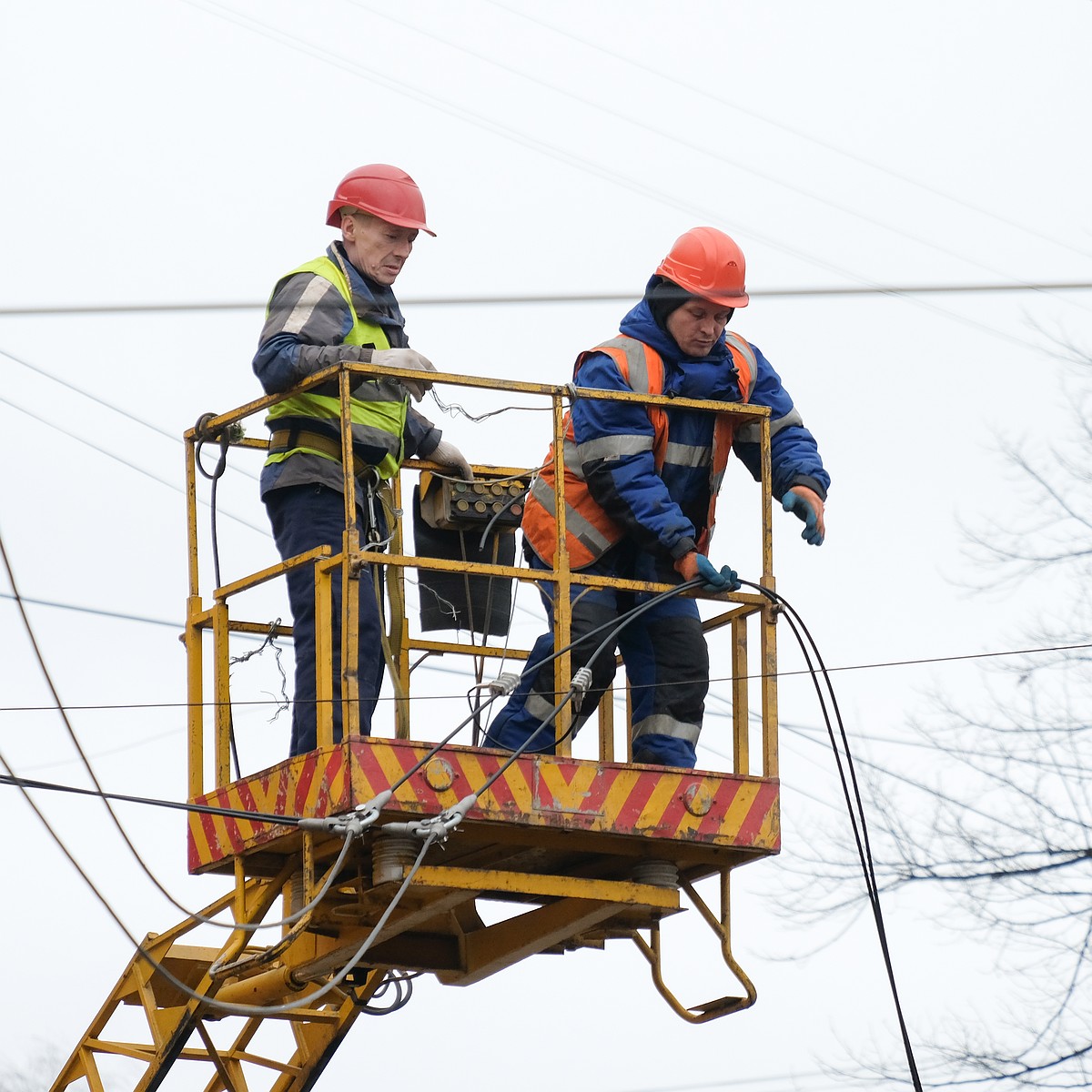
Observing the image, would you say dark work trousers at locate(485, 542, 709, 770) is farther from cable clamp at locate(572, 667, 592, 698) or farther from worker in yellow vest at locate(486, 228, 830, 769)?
cable clamp at locate(572, 667, 592, 698)

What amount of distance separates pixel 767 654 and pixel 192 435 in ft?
7.90

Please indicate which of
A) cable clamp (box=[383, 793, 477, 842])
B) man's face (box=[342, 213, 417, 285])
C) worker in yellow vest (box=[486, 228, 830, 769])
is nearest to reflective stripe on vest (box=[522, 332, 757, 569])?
worker in yellow vest (box=[486, 228, 830, 769])

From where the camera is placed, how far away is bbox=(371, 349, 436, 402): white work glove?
9.17 m

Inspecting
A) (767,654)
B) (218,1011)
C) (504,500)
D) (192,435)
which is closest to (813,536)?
(767,654)

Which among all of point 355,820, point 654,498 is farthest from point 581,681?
point 355,820

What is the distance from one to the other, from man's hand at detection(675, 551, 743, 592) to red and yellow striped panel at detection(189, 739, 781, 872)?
0.68 m

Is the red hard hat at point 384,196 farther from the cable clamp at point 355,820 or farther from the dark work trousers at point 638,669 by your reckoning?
the cable clamp at point 355,820

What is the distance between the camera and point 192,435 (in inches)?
391

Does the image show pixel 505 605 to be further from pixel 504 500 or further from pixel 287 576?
pixel 287 576

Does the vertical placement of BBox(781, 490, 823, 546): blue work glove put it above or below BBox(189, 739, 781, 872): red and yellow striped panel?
above

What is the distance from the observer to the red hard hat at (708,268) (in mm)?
9500

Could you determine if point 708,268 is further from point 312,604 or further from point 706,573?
point 312,604

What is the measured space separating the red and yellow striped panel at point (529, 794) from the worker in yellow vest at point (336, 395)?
194mm

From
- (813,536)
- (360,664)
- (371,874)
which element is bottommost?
(371,874)
